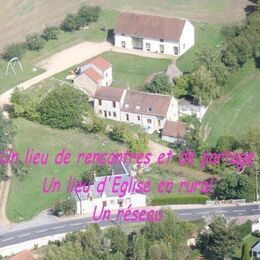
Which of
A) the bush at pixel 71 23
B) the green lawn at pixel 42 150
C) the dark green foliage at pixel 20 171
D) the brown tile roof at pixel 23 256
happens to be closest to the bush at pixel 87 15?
the bush at pixel 71 23

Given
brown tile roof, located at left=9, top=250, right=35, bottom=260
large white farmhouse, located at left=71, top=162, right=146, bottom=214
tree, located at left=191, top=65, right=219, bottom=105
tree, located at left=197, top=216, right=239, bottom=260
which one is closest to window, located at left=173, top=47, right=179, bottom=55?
tree, located at left=191, top=65, right=219, bottom=105

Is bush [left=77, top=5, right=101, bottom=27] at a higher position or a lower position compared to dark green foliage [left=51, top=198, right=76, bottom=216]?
higher

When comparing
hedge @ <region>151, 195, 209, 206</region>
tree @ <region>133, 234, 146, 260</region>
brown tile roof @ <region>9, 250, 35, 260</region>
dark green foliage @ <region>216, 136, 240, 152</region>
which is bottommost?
hedge @ <region>151, 195, 209, 206</region>

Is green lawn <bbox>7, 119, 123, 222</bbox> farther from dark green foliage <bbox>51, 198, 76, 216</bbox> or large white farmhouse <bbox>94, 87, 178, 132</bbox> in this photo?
large white farmhouse <bbox>94, 87, 178, 132</bbox>

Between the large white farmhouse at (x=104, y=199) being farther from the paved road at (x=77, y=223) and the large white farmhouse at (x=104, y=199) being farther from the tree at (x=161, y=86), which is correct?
the tree at (x=161, y=86)

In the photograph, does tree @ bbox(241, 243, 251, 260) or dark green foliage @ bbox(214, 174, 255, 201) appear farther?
dark green foliage @ bbox(214, 174, 255, 201)

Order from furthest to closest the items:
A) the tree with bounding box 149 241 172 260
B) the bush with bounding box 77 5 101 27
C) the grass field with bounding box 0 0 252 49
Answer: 1. the grass field with bounding box 0 0 252 49
2. the bush with bounding box 77 5 101 27
3. the tree with bounding box 149 241 172 260

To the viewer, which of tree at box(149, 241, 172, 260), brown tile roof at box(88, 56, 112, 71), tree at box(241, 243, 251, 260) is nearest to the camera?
tree at box(149, 241, 172, 260)
